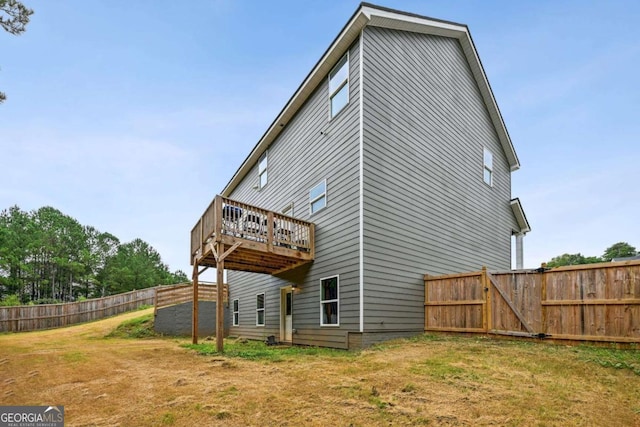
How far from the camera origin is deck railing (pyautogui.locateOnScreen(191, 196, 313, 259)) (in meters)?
9.02

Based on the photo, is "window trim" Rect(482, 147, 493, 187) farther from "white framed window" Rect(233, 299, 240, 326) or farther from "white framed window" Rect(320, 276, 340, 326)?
"white framed window" Rect(233, 299, 240, 326)

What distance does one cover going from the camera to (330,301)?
948 cm

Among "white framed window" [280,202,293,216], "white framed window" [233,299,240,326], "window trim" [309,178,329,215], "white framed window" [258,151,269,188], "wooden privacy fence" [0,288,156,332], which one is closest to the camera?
"window trim" [309,178,329,215]

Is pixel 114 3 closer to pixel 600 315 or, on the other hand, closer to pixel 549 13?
pixel 549 13

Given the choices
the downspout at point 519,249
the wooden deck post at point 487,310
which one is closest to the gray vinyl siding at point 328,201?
Answer: the wooden deck post at point 487,310

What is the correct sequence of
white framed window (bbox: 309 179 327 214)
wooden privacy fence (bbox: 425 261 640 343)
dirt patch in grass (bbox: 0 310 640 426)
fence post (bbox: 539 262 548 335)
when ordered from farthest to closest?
white framed window (bbox: 309 179 327 214) < fence post (bbox: 539 262 548 335) < wooden privacy fence (bbox: 425 261 640 343) < dirt patch in grass (bbox: 0 310 640 426)

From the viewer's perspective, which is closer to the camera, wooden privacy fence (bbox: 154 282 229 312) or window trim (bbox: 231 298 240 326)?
window trim (bbox: 231 298 240 326)

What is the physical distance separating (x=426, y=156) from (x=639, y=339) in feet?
21.6

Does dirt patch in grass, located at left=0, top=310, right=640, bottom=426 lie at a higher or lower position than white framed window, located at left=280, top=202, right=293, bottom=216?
lower

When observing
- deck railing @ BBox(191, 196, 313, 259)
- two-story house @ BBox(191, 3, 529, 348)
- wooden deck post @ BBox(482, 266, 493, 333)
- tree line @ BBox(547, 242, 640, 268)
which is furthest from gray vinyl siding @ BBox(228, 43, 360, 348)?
tree line @ BBox(547, 242, 640, 268)

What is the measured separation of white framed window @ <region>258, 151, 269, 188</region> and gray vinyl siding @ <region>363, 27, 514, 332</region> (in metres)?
6.65

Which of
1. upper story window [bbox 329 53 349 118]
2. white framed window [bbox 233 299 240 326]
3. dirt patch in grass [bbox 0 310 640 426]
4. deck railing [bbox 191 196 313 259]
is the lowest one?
white framed window [bbox 233 299 240 326]

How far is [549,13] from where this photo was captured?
13.1 meters

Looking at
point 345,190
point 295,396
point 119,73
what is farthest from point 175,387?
point 119,73
